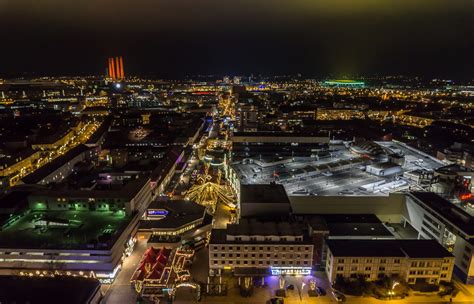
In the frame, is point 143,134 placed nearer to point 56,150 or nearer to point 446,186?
point 56,150

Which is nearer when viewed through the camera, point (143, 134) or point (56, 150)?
point (56, 150)

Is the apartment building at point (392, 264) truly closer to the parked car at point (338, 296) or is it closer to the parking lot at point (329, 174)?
the parked car at point (338, 296)

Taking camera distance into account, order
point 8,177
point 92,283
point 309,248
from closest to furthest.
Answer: point 92,283, point 309,248, point 8,177

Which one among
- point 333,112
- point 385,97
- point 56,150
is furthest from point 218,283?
point 385,97

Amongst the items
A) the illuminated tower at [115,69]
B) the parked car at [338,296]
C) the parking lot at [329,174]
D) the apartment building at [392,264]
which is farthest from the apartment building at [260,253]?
the illuminated tower at [115,69]

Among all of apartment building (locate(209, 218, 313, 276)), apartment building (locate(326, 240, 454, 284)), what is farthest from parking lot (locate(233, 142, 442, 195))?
apartment building (locate(326, 240, 454, 284))

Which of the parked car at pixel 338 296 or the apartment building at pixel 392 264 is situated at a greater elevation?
the apartment building at pixel 392 264

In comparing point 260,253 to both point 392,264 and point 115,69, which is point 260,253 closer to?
point 392,264

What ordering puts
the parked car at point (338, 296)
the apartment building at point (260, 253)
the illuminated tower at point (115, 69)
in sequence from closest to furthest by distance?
the parked car at point (338, 296), the apartment building at point (260, 253), the illuminated tower at point (115, 69)

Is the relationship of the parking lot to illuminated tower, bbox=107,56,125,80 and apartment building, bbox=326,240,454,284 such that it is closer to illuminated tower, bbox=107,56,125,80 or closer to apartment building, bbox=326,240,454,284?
apartment building, bbox=326,240,454,284

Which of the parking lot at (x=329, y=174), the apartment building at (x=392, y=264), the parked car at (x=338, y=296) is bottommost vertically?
the parked car at (x=338, y=296)
